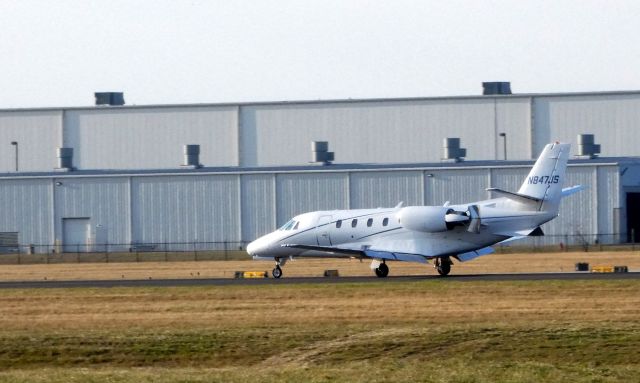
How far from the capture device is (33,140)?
104 meters

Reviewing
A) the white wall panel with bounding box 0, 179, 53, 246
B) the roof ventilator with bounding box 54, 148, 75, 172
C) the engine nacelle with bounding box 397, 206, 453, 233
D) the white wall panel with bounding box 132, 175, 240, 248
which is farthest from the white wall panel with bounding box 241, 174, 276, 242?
the engine nacelle with bounding box 397, 206, 453, 233

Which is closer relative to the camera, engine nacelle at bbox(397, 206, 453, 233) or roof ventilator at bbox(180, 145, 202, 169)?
engine nacelle at bbox(397, 206, 453, 233)

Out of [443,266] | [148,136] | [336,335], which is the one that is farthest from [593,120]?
[336,335]

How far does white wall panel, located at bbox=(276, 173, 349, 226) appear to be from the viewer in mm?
86812

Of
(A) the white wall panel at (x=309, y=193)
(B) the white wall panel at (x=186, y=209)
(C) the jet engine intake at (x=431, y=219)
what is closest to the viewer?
(C) the jet engine intake at (x=431, y=219)

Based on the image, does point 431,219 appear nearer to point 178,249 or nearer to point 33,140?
point 178,249

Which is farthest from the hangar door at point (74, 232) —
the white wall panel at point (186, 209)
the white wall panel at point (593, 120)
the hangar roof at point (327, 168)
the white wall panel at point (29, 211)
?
the white wall panel at point (593, 120)

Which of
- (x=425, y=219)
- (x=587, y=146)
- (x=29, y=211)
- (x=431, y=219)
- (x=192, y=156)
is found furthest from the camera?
(x=192, y=156)

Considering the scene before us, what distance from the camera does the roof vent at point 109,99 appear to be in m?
106

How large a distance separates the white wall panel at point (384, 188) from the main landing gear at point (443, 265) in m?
30.3

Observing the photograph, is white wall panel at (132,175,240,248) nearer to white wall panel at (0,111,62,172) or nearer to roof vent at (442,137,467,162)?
roof vent at (442,137,467,162)

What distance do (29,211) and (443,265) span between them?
143 feet

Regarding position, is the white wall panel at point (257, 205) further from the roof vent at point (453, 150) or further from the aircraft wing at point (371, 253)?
the aircraft wing at point (371, 253)

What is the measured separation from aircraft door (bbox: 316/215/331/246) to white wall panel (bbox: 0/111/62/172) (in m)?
49.4
